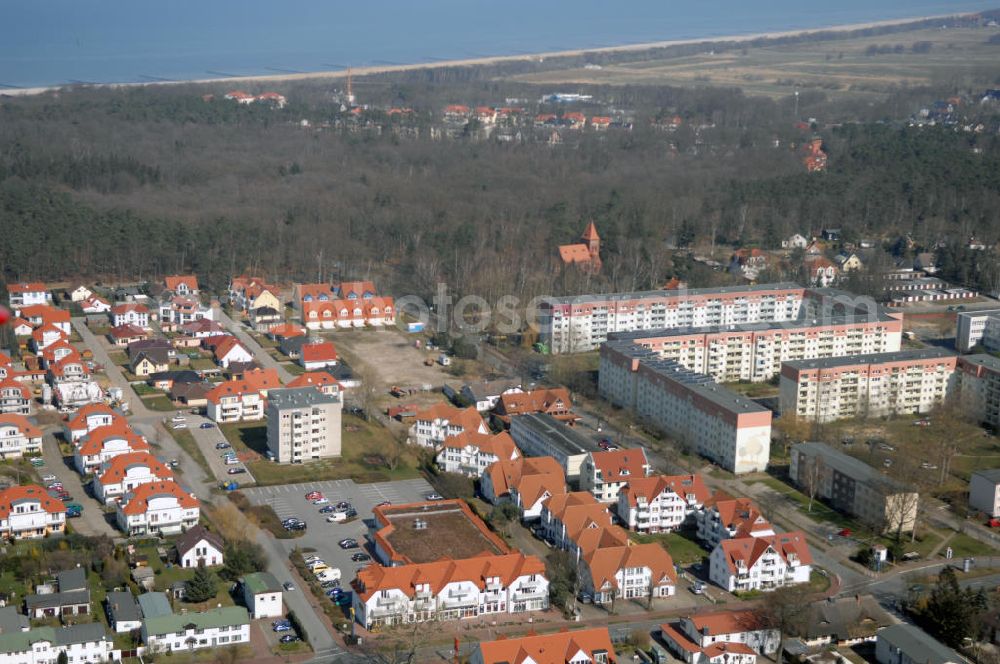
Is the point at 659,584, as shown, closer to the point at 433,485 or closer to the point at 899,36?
the point at 433,485

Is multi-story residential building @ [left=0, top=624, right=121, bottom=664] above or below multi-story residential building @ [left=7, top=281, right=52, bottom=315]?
below

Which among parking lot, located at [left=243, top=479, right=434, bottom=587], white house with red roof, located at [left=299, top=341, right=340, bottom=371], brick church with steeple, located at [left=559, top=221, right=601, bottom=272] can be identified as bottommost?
parking lot, located at [left=243, top=479, right=434, bottom=587]

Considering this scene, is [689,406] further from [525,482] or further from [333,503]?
[333,503]

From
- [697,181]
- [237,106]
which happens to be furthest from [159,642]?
[237,106]

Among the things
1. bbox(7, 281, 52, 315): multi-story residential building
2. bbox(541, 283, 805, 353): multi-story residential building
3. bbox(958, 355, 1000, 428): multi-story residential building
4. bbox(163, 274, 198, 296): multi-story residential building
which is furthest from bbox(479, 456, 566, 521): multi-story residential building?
bbox(7, 281, 52, 315): multi-story residential building

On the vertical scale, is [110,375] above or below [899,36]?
below

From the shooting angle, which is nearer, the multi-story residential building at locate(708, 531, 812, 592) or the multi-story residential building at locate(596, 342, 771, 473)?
the multi-story residential building at locate(708, 531, 812, 592)

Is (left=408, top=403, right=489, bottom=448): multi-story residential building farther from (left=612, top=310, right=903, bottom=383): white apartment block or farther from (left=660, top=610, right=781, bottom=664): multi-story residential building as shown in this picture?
(left=660, top=610, right=781, bottom=664): multi-story residential building

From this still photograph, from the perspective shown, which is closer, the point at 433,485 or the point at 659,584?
the point at 659,584

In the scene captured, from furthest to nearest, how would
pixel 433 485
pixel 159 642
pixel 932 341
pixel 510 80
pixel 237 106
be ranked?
1. pixel 510 80
2. pixel 237 106
3. pixel 932 341
4. pixel 433 485
5. pixel 159 642
